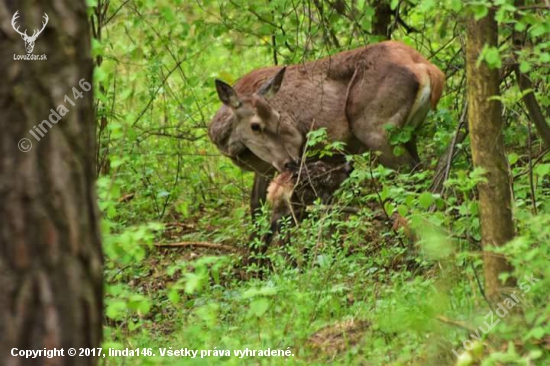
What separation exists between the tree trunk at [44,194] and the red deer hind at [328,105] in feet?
19.8

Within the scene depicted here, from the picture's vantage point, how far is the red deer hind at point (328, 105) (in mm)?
9281

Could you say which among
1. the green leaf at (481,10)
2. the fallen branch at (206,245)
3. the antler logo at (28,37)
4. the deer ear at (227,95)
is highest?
the green leaf at (481,10)

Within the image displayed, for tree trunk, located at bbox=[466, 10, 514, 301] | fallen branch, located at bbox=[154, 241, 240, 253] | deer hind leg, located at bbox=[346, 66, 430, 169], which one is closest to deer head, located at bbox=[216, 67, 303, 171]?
deer hind leg, located at bbox=[346, 66, 430, 169]

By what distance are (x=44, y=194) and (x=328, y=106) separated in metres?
6.91

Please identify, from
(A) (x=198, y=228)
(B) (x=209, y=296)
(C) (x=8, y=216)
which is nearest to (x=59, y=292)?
(C) (x=8, y=216)

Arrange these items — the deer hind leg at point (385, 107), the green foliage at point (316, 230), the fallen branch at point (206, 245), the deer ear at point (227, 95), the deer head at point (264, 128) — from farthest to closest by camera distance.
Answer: the deer head at point (264, 128)
the deer ear at point (227, 95)
the fallen branch at point (206, 245)
the deer hind leg at point (385, 107)
the green foliage at point (316, 230)

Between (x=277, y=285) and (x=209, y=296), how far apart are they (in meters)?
0.89

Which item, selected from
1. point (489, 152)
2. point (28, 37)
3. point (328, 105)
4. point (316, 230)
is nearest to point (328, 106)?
point (328, 105)

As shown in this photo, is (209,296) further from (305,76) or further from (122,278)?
(305,76)

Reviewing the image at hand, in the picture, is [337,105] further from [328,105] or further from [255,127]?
[255,127]

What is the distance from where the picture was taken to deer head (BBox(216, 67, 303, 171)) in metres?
9.84

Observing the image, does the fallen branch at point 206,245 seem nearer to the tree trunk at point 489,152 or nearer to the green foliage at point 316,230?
the green foliage at point 316,230

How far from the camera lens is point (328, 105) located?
9.78m

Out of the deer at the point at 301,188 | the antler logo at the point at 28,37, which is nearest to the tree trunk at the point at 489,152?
the antler logo at the point at 28,37
